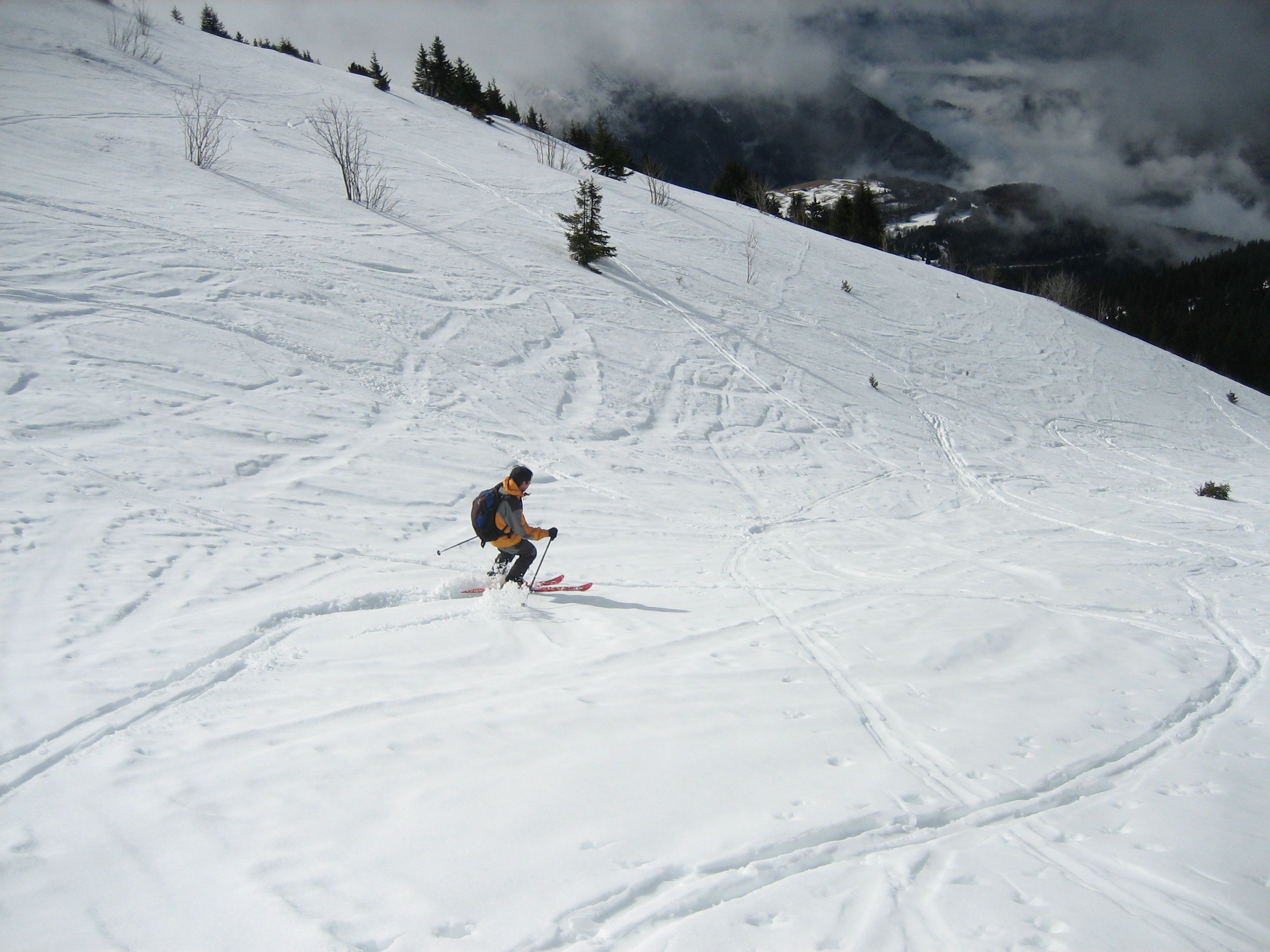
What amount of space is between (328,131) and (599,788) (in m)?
28.5

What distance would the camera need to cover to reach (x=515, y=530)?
22.9ft

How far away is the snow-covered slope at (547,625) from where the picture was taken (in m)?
2.82

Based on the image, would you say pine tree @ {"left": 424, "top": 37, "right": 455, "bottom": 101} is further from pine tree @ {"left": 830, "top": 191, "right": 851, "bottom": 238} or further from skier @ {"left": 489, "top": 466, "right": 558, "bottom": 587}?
skier @ {"left": 489, "top": 466, "right": 558, "bottom": 587}

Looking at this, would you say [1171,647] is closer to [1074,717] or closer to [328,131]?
[1074,717]

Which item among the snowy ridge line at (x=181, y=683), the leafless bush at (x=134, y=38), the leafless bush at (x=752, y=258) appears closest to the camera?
the snowy ridge line at (x=181, y=683)

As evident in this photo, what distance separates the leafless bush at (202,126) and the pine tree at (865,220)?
42510 mm

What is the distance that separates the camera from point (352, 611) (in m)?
6.33

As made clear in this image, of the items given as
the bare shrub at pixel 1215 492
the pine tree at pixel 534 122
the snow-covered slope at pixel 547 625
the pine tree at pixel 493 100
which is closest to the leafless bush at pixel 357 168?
the snow-covered slope at pixel 547 625

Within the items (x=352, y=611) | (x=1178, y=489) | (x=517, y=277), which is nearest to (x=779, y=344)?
(x=517, y=277)

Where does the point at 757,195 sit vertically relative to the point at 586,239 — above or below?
above

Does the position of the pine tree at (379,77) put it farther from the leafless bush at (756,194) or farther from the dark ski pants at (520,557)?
the dark ski pants at (520,557)

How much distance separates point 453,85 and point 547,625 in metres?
55.1

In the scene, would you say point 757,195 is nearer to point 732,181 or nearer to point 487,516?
point 732,181

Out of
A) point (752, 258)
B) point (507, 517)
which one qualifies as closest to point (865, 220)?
point (752, 258)
